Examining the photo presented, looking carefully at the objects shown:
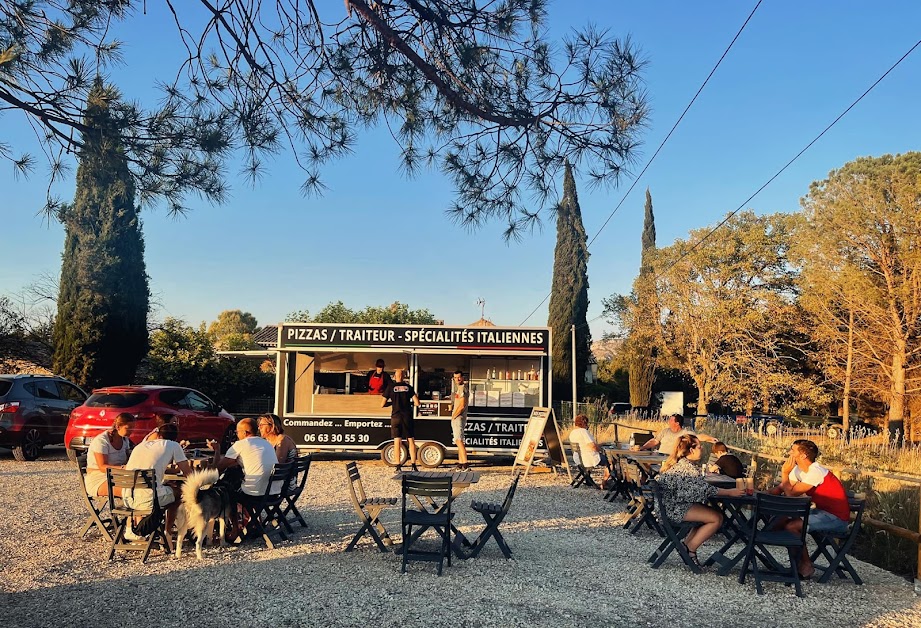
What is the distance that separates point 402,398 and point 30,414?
6761 mm

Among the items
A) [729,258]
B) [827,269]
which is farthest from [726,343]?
[827,269]

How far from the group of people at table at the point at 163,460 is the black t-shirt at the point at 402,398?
16.0 ft

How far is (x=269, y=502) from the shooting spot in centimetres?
674

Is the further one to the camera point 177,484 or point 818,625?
point 177,484

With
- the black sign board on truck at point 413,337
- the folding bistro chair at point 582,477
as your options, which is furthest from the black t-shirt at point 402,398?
the folding bistro chair at point 582,477

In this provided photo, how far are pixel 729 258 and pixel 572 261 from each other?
605 centimetres

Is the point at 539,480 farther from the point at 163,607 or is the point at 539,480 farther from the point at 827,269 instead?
the point at 827,269

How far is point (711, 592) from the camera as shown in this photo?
5.46 metres

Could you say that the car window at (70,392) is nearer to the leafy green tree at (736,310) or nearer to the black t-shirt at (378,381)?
the black t-shirt at (378,381)

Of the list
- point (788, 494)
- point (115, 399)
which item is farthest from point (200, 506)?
point (115, 399)

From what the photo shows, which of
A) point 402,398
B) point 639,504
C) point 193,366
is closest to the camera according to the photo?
point 639,504

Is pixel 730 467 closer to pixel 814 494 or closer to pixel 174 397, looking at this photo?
pixel 814 494

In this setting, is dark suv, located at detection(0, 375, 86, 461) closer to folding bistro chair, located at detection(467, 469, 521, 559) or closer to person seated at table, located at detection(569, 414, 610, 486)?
person seated at table, located at detection(569, 414, 610, 486)

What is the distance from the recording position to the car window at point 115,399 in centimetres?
1187
